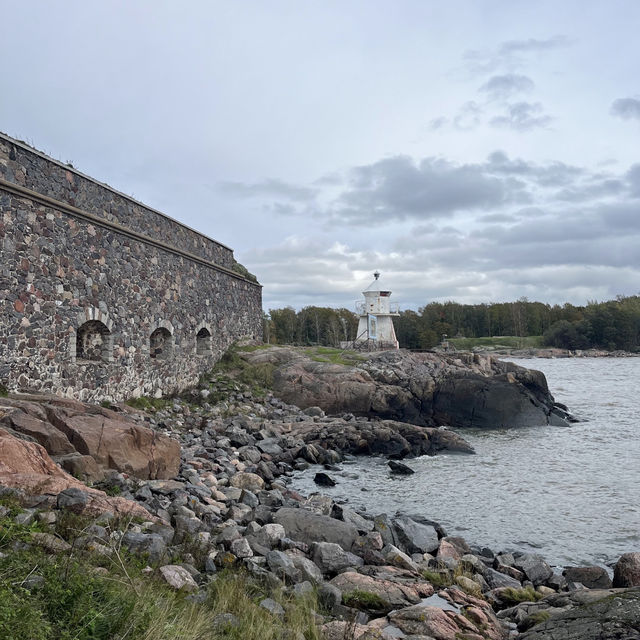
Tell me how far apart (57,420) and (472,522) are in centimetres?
722

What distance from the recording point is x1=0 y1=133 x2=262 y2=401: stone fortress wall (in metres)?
10.5

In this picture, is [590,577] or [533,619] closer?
[533,619]

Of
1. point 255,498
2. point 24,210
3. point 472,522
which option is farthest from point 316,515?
point 24,210

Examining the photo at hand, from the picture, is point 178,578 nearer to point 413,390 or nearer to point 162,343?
point 162,343

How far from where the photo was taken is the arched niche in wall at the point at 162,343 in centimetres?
1638

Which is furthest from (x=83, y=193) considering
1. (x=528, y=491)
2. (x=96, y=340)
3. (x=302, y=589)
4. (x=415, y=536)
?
(x=528, y=491)

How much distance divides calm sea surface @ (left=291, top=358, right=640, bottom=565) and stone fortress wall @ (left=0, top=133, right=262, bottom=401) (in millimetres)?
5670

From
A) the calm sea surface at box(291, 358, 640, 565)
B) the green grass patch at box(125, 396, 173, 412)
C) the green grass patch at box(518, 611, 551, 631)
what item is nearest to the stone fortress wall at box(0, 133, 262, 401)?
the green grass patch at box(125, 396, 173, 412)

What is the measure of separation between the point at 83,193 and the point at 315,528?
36.2 ft

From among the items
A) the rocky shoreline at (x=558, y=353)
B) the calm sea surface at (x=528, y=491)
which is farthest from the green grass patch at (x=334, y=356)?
the rocky shoreline at (x=558, y=353)

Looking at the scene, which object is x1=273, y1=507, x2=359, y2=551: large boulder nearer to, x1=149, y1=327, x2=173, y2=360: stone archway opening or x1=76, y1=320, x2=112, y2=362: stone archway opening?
x1=76, y1=320, x2=112, y2=362: stone archway opening

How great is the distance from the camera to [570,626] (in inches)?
169

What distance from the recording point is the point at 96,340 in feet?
44.4

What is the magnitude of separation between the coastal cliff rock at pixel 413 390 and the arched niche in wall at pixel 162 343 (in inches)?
182
